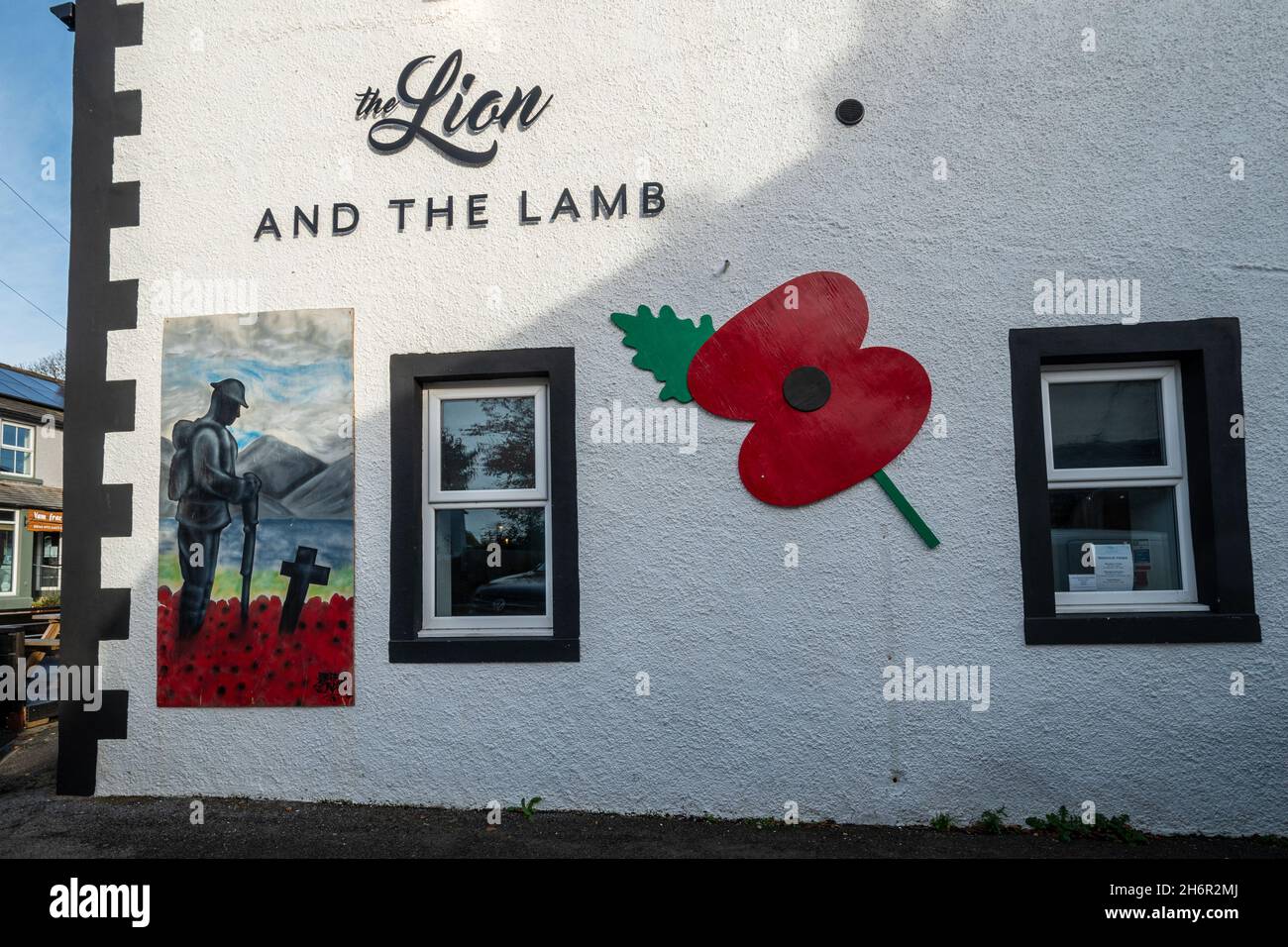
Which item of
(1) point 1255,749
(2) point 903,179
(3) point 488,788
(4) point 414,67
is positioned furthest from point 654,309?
(1) point 1255,749

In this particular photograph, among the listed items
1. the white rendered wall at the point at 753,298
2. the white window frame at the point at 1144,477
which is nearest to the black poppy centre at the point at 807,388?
the white rendered wall at the point at 753,298

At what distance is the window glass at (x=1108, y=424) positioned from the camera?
4492 millimetres

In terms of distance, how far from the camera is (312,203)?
4941mm

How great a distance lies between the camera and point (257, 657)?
15.5 feet

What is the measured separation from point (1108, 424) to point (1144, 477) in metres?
0.34

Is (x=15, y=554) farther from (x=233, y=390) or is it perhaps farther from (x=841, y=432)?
(x=841, y=432)

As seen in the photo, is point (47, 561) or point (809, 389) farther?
point (47, 561)

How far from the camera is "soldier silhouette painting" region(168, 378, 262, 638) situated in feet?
15.7

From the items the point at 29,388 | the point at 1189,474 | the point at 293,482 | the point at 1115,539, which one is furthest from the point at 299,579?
the point at 29,388

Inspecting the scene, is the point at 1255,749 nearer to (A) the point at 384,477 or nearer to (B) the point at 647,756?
(B) the point at 647,756

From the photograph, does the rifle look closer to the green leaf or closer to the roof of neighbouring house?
the green leaf

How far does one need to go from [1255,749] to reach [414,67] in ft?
19.2

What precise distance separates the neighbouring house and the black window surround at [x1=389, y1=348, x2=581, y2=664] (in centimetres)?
1724

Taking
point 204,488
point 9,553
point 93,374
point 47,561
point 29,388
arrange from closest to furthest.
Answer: point 204,488 → point 93,374 → point 9,553 → point 47,561 → point 29,388
